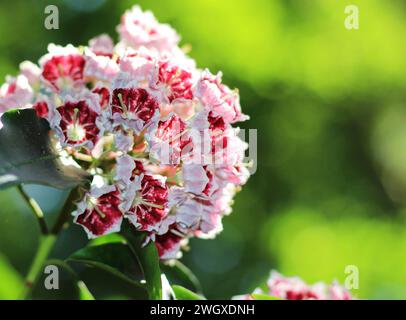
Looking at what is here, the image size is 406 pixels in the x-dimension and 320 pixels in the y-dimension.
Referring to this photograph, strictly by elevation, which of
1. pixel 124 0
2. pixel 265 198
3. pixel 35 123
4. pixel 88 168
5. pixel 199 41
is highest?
pixel 124 0

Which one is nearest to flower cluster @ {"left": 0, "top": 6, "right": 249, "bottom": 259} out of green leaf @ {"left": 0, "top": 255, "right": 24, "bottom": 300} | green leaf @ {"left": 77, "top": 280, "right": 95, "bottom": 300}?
green leaf @ {"left": 77, "top": 280, "right": 95, "bottom": 300}

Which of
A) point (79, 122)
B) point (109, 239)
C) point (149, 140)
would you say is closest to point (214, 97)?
point (149, 140)

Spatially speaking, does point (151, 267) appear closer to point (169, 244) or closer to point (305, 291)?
point (169, 244)

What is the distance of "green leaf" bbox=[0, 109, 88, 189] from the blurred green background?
4809 millimetres

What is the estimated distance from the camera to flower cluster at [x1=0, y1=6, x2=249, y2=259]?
1.80 metres

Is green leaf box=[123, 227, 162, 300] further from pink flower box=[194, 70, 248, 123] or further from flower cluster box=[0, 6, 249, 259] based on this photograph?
pink flower box=[194, 70, 248, 123]

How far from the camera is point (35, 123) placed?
5.97 feet

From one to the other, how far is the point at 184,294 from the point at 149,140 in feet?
1.77

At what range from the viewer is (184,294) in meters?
2.06
